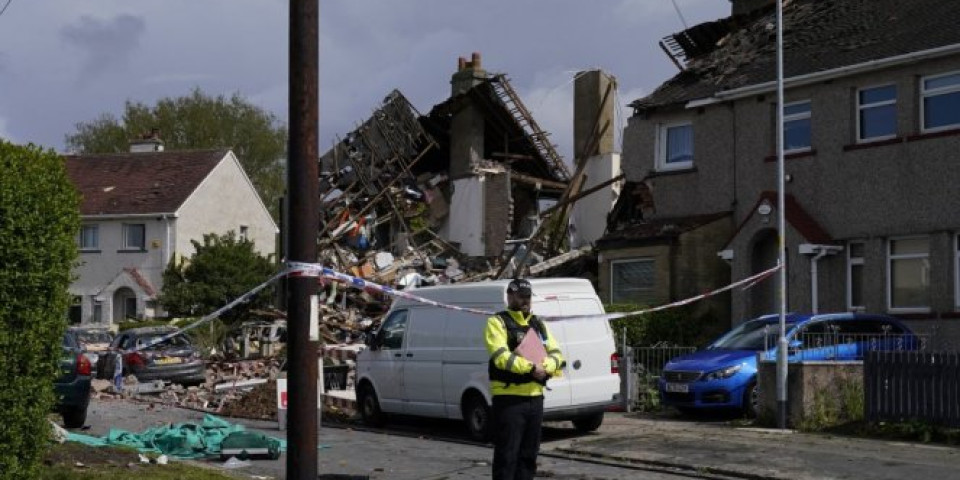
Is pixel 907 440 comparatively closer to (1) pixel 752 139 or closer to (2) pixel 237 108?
(1) pixel 752 139

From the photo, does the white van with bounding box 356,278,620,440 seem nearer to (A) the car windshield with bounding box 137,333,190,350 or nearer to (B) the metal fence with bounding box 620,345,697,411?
(B) the metal fence with bounding box 620,345,697,411

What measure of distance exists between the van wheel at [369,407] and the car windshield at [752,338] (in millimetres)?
5271

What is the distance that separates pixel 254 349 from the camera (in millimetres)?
35531

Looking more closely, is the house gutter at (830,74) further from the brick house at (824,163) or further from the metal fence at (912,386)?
the metal fence at (912,386)

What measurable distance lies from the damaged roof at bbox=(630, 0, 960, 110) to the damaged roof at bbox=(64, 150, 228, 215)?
86.4ft

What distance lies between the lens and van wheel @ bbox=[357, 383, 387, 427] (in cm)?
1838

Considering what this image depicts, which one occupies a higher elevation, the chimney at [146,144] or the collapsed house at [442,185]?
the chimney at [146,144]

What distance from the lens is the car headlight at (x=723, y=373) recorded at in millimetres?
17703

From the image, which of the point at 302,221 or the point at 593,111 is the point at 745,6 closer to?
the point at 593,111

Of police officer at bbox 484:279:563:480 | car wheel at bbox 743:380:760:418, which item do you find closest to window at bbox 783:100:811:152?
car wheel at bbox 743:380:760:418

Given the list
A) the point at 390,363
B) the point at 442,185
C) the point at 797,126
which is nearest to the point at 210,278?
the point at 442,185

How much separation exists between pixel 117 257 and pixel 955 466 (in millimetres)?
41357

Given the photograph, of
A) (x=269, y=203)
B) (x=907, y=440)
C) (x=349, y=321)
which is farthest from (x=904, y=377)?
(x=269, y=203)

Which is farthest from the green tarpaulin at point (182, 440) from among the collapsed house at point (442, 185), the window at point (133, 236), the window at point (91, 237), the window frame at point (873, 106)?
the window at point (91, 237)
